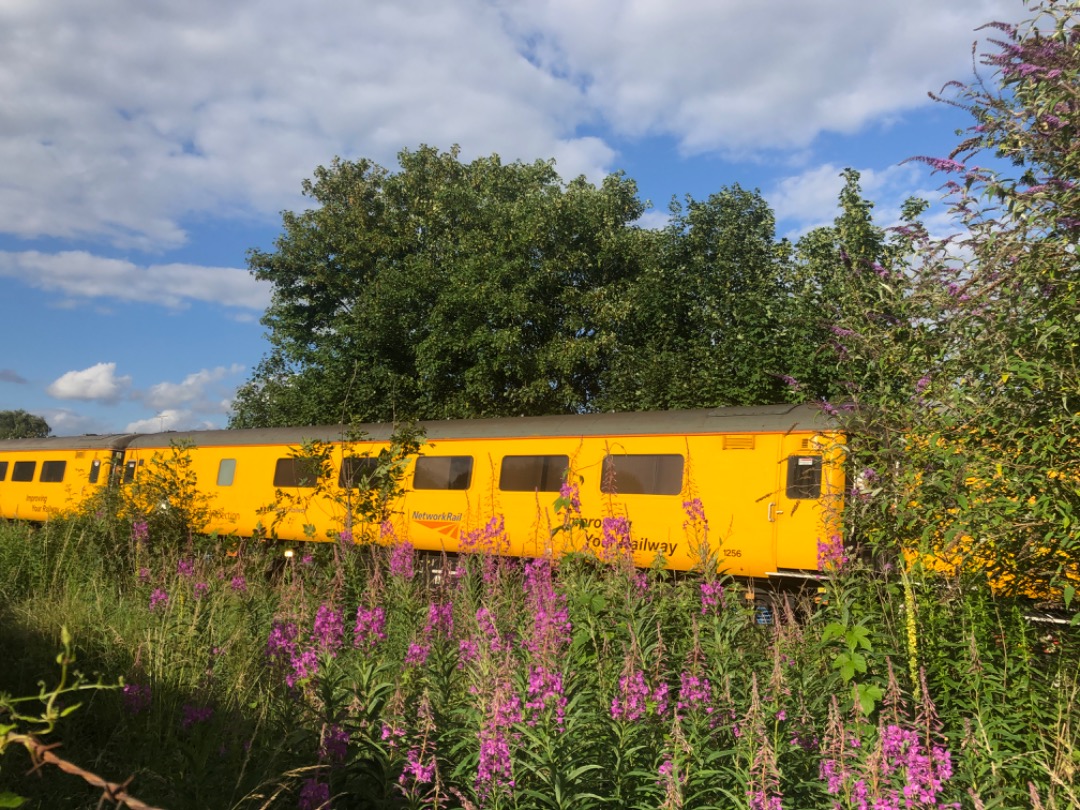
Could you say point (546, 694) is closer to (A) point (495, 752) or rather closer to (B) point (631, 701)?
(B) point (631, 701)

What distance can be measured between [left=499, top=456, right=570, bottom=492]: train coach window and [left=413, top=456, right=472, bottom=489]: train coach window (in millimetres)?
713

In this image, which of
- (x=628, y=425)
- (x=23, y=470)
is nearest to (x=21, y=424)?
(x=23, y=470)

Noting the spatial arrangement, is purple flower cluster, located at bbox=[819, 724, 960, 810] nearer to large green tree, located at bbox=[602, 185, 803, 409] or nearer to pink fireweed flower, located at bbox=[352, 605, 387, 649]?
pink fireweed flower, located at bbox=[352, 605, 387, 649]

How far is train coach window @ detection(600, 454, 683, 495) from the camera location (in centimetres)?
1027

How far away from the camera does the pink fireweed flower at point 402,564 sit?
19.6 feet

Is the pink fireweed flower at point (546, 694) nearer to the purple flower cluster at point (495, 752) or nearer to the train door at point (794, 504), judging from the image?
A: the purple flower cluster at point (495, 752)

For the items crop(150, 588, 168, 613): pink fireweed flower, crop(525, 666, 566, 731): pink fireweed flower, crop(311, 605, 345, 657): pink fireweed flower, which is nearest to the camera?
crop(525, 666, 566, 731): pink fireweed flower

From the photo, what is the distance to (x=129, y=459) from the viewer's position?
59.6ft

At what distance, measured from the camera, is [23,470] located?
2108 centimetres

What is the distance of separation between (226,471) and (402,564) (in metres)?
10.7

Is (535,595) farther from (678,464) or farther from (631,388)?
(631,388)

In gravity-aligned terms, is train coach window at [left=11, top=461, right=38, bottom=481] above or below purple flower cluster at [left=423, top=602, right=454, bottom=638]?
above

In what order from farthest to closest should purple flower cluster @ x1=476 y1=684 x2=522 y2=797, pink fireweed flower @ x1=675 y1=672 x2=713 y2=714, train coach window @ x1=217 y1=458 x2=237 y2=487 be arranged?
train coach window @ x1=217 y1=458 x2=237 y2=487, pink fireweed flower @ x1=675 y1=672 x2=713 y2=714, purple flower cluster @ x1=476 y1=684 x2=522 y2=797

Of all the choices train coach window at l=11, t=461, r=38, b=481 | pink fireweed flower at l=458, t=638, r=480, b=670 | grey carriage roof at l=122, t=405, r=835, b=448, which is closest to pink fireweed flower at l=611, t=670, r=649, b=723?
pink fireweed flower at l=458, t=638, r=480, b=670
